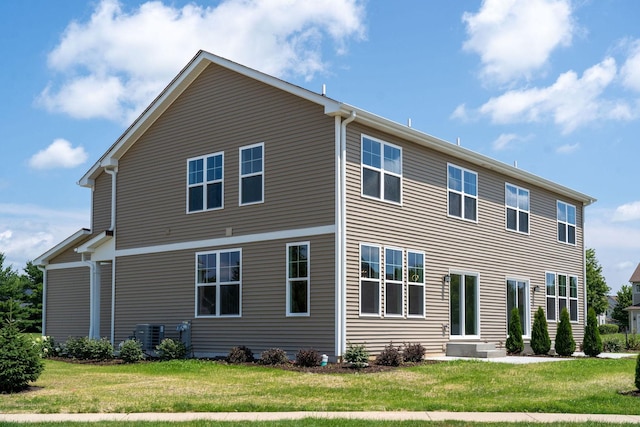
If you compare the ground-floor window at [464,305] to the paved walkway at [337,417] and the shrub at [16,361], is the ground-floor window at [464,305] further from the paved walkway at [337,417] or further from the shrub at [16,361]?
the shrub at [16,361]

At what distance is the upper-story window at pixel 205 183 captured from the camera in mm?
21594

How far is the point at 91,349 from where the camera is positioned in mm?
22250

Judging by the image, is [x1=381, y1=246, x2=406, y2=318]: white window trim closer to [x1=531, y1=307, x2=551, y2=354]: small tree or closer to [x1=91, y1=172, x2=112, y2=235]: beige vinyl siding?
[x1=531, y1=307, x2=551, y2=354]: small tree

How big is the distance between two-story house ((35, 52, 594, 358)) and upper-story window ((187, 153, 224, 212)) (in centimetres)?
5

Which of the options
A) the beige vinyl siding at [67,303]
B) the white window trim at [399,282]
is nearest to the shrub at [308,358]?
the white window trim at [399,282]

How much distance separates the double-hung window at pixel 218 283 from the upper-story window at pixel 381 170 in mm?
4057

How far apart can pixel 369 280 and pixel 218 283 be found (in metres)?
4.49

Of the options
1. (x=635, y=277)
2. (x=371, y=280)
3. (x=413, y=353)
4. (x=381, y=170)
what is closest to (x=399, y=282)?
(x=371, y=280)

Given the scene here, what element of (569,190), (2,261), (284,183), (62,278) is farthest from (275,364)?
(2,261)

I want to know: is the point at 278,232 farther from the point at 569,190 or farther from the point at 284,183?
the point at 569,190

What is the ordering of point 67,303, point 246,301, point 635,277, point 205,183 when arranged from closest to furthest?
point 246,301, point 205,183, point 67,303, point 635,277

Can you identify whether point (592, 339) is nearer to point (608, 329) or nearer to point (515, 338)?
point (515, 338)

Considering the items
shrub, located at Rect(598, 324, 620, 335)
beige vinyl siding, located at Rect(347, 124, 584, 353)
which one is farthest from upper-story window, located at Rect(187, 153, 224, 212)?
shrub, located at Rect(598, 324, 620, 335)

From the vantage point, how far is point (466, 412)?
38.8ft
